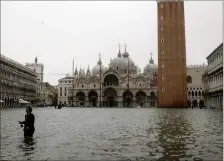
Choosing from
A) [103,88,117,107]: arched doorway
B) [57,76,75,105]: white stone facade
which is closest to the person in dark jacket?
[103,88,117,107]: arched doorway

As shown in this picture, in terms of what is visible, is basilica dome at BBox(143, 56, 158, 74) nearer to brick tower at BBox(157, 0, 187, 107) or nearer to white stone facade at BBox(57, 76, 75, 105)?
white stone facade at BBox(57, 76, 75, 105)

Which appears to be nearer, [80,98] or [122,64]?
[80,98]

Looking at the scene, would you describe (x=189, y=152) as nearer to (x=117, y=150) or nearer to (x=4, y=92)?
(x=117, y=150)

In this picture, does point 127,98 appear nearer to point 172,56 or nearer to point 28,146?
point 172,56

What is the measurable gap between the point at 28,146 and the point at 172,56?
201 feet

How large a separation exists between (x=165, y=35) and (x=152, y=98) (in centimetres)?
3505

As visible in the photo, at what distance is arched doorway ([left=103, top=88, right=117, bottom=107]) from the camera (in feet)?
340

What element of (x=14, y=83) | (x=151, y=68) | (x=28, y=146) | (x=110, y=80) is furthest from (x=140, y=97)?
(x=28, y=146)

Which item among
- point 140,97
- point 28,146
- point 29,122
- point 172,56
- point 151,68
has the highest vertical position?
point 151,68

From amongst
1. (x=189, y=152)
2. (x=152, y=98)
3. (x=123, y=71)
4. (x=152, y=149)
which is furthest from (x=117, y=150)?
(x=123, y=71)

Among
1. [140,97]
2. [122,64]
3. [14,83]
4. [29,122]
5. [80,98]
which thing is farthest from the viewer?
[122,64]

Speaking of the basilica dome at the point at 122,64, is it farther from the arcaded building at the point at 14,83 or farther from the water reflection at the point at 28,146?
the water reflection at the point at 28,146

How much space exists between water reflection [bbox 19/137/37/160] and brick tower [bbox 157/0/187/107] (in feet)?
193

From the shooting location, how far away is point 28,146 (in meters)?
10.9
